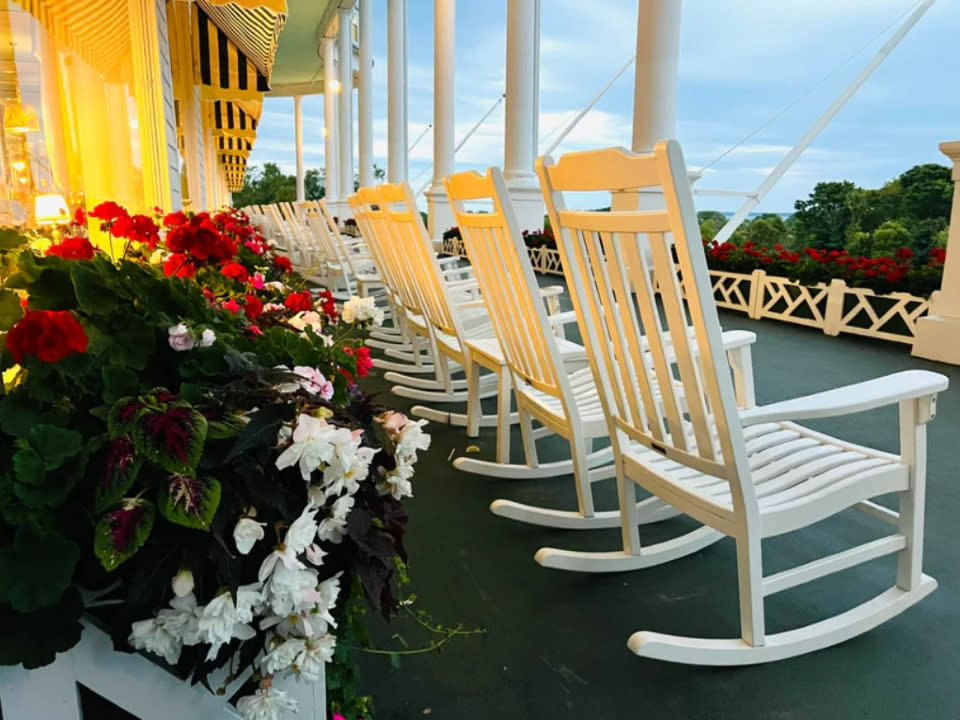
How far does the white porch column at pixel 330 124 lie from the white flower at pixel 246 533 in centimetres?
1491

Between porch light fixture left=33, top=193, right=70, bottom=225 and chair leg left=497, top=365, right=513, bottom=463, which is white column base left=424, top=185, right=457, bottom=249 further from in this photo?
chair leg left=497, top=365, right=513, bottom=463

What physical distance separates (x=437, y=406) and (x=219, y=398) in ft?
8.17

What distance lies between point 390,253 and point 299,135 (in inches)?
886

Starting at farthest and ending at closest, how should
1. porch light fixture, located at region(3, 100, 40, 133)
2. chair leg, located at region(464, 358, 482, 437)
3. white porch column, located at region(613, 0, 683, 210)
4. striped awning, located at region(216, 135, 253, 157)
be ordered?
1. striped awning, located at region(216, 135, 253, 157)
2. white porch column, located at region(613, 0, 683, 210)
3. chair leg, located at region(464, 358, 482, 437)
4. porch light fixture, located at region(3, 100, 40, 133)

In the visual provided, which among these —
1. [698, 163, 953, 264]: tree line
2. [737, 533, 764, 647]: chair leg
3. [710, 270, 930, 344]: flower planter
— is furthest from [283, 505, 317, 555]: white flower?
[698, 163, 953, 264]: tree line

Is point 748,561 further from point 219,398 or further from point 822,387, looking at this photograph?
point 822,387

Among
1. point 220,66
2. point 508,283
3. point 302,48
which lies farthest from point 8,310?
point 302,48

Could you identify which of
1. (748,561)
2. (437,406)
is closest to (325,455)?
(748,561)

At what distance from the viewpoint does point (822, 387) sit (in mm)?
3566

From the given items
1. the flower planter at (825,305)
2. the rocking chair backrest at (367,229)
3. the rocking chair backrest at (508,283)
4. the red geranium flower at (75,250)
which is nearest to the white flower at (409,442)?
the red geranium flower at (75,250)

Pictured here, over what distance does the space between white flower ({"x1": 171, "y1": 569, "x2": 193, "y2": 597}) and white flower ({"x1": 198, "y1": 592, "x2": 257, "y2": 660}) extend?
25mm

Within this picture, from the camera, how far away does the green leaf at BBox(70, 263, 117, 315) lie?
2.68 ft

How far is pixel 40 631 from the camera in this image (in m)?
0.70

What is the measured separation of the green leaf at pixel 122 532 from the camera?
670mm
